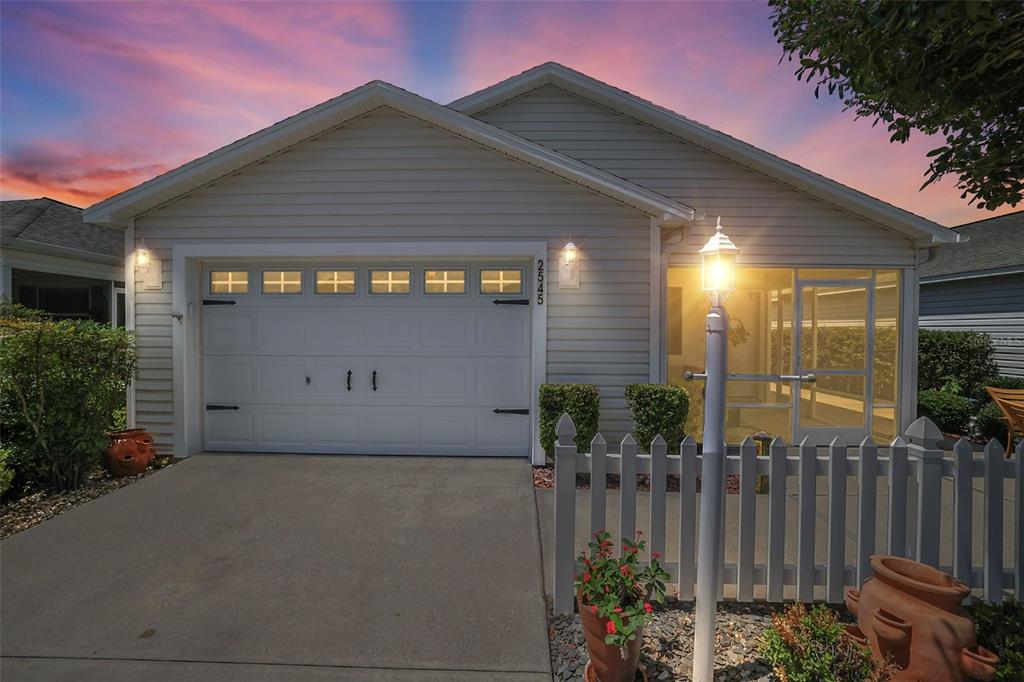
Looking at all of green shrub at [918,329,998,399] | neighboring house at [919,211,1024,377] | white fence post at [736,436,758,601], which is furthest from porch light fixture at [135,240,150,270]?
neighboring house at [919,211,1024,377]

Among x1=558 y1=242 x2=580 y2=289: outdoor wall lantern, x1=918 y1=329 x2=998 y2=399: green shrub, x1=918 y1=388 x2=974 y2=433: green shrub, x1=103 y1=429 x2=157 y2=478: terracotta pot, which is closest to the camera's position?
x1=103 y1=429 x2=157 y2=478: terracotta pot

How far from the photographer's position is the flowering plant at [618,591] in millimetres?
2078

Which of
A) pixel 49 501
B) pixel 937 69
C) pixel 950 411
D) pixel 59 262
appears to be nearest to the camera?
pixel 937 69

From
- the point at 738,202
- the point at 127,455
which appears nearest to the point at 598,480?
the point at 127,455

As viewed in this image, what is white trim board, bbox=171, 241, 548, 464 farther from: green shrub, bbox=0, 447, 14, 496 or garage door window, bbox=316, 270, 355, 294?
green shrub, bbox=0, 447, 14, 496

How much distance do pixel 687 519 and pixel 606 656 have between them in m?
0.98

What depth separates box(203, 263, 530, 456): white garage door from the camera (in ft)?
20.1

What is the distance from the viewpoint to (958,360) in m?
10.2

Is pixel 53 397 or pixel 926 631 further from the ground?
pixel 53 397

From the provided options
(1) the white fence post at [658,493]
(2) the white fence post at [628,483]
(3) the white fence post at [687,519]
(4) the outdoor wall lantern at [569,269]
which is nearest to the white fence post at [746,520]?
(3) the white fence post at [687,519]

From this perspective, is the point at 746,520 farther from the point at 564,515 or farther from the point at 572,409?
the point at 572,409

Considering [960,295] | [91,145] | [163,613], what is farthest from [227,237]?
[960,295]

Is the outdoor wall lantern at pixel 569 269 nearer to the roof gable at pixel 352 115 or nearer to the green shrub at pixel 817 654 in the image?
the roof gable at pixel 352 115

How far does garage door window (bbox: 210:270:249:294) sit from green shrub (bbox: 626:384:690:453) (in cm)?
533
